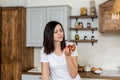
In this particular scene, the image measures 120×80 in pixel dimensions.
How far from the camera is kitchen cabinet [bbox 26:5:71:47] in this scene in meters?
3.65

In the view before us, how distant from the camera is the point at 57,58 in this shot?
6.90 ft

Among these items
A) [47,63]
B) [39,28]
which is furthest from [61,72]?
[39,28]

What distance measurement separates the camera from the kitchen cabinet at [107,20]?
349 cm

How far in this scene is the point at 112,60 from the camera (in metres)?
3.82

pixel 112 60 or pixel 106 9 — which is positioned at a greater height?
pixel 106 9

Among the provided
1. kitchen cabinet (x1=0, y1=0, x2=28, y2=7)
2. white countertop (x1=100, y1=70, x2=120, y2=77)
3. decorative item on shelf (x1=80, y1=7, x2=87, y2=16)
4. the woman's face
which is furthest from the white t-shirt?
kitchen cabinet (x1=0, y1=0, x2=28, y2=7)

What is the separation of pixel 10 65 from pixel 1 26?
71cm

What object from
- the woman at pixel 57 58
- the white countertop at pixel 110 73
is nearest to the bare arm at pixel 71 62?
the woman at pixel 57 58

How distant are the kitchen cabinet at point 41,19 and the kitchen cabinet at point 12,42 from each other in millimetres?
108

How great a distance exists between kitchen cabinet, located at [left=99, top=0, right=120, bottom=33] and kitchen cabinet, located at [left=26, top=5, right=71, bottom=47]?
0.58 meters

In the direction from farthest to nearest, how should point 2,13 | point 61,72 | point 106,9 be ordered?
1. point 2,13
2. point 106,9
3. point 61,72

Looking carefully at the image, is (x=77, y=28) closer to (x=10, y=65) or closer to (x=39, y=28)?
(x=39, y=28)

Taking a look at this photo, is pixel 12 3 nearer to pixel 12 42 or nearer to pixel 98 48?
pixel 12 42

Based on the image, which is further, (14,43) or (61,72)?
(14,43)
